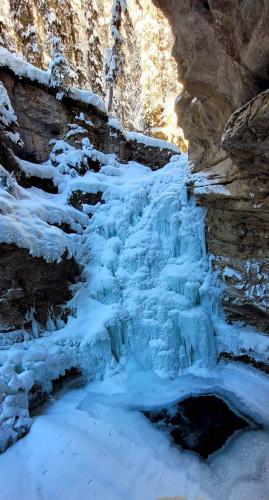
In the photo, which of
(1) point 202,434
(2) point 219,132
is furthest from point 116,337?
(2) point 219,132

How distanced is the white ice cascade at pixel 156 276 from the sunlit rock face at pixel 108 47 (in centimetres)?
980

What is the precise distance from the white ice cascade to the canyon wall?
0.72m

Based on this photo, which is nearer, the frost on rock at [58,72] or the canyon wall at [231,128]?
the canyon wall at [231,128]

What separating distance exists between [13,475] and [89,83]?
713 inches

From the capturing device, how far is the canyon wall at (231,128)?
364 cm

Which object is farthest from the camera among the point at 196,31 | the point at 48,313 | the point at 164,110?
the point at 164,110

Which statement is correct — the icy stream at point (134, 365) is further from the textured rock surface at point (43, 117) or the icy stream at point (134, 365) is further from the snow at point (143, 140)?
the snow at point (143, 140)

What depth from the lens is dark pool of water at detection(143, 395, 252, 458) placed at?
17.9 feet

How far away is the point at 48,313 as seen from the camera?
293 inches

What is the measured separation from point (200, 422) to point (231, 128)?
5379 millimetres

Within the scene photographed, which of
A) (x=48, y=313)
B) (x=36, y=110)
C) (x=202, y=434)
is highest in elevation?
(x=36, y=110)

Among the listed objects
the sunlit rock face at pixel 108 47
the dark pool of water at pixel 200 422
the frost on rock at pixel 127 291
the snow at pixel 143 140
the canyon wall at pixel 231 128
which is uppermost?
the sunlit rock face at pixel 108 47

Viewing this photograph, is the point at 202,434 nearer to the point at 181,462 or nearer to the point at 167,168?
the point at 181,462

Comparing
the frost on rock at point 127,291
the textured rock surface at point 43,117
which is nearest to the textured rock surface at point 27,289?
the frost on rock at point 127,291
